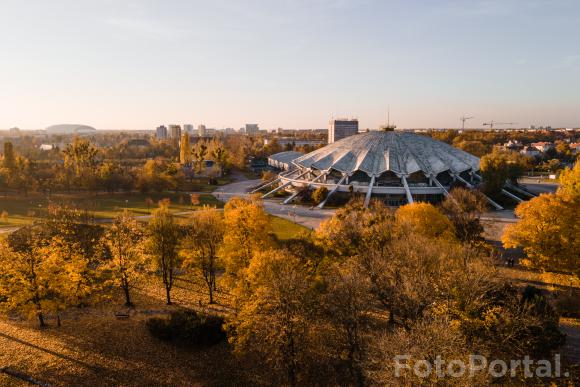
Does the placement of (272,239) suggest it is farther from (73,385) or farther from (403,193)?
(403,193)

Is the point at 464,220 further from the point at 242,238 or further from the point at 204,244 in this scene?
the point at 204,244

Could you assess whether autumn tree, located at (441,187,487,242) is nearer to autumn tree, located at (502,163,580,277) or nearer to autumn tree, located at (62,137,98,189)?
autumn tree, located at (502,163,580,277)

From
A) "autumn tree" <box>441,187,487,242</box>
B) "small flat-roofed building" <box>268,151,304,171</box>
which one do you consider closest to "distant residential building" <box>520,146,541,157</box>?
"small flat-roofed building" <box>268,151,304,171</box>

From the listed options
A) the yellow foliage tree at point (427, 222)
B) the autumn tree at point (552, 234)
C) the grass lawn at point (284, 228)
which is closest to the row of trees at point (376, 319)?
the yellow foliage tree at point (427, 222)

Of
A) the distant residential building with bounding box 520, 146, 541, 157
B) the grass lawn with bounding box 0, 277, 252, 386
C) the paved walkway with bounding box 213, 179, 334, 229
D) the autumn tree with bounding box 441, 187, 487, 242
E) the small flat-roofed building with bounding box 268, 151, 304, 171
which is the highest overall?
the distant residential building with bounding box 520, 146, 541, 157

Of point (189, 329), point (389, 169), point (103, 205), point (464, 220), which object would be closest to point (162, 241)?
point (189, 329)

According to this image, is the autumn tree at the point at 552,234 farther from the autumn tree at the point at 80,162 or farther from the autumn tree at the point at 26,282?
the autumn tree at the point at 80,162
